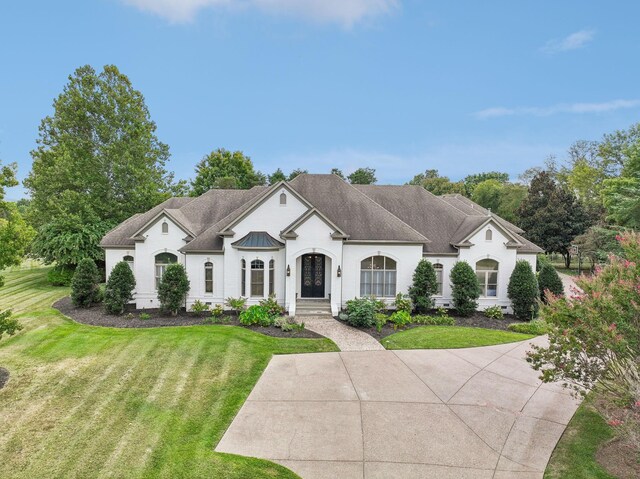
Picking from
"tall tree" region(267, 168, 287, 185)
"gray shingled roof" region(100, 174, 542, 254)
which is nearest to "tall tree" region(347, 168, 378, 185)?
"tall tree" region(267, 168, 287, 185)

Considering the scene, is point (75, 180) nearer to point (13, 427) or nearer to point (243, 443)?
point (13, 427)

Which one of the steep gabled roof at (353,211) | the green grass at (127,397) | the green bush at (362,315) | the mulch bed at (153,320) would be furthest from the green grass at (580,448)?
the steep gabled roof at (353,211)

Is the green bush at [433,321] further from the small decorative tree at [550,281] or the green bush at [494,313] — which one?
the small decorative tree at [550,281]

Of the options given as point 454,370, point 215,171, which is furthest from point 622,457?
point 215,171

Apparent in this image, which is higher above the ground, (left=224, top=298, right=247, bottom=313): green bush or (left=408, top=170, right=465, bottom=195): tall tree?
(left=408, top=170, right=465, bottom=195): tall tree

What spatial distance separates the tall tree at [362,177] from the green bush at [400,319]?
129ft

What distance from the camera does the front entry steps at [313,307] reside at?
711 inches

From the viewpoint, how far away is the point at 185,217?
20578 millimetres

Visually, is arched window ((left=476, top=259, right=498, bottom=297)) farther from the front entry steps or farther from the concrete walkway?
the front entry steps

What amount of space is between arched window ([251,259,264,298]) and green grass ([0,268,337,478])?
10.3 feet

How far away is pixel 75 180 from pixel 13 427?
78.6 feet

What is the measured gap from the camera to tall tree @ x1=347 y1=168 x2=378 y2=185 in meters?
55.4

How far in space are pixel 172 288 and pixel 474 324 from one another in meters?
15.1

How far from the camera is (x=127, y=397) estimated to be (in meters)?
9.83
